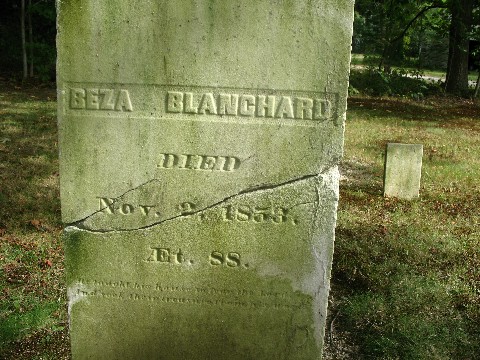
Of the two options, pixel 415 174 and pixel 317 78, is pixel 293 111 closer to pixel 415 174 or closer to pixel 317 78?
pixel 317 78

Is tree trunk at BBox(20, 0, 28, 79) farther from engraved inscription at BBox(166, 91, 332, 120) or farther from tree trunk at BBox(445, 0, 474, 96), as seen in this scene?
engraved inscription at BBox(166, 91, 332, 120)

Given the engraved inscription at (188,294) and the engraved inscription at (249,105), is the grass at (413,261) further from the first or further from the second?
the engraved inscription at (249,105)

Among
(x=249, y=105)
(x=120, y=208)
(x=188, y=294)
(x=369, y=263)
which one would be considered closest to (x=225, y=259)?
(x=188, y=294)

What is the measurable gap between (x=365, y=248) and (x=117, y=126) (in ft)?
11.7

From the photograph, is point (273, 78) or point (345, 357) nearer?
point (273, 78)

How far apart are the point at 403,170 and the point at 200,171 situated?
18.8ft

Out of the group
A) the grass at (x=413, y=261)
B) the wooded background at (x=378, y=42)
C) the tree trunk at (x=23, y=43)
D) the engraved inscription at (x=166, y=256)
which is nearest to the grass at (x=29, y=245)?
the engraved inscription at (x=166, y=256)

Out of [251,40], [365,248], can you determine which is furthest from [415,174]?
[251,40]

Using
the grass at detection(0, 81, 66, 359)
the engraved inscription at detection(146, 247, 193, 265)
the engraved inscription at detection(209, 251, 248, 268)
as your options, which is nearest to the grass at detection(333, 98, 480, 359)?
the engraved inscription at detection(209, 251, 248, 268)

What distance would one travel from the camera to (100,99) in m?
2.88

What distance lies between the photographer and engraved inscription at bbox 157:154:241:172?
2920 millimetres

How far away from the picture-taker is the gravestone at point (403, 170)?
798 cm

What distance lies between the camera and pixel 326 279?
3090mm

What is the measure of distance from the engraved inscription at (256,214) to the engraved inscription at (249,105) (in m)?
0.53
